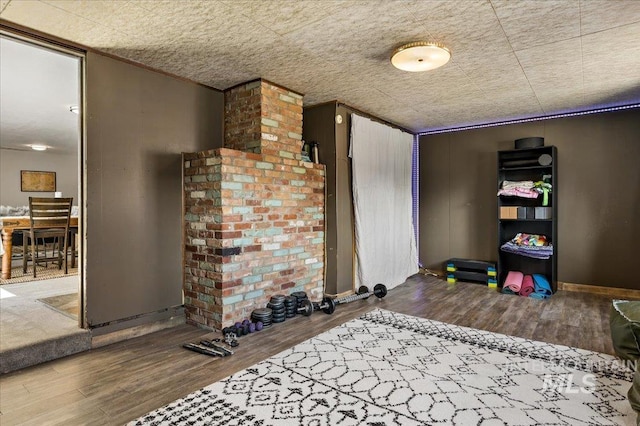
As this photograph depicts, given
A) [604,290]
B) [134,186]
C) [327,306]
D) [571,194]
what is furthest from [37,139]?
[604,290]

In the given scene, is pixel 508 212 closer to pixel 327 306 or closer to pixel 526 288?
pixel 526 288

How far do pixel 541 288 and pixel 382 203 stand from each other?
2.39 meters

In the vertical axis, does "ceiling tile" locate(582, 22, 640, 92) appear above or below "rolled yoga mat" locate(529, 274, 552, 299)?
above

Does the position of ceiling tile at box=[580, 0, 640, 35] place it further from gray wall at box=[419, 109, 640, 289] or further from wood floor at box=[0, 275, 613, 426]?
gray wall at box=[419, 109, 640, 289]

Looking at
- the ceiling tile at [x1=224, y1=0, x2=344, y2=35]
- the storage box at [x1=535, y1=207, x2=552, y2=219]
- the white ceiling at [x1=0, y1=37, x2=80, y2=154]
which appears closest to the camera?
→ the ceiling tile at [x1=224, y1=0, x2=344, y2=35]

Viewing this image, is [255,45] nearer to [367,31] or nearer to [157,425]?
[367,31]

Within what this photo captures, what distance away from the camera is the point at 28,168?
9.28 meters

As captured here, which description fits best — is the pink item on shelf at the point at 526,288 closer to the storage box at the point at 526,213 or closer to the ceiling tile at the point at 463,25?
the storage box at the point at 526,213

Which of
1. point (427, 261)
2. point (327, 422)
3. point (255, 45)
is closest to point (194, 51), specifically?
point (255, 45)

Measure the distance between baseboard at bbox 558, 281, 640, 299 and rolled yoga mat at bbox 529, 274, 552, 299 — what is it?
0.39m

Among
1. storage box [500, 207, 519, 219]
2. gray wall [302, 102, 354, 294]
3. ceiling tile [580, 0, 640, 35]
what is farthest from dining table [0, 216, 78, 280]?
storage box [500, 207, 519, 219]

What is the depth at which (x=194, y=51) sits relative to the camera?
305 cm

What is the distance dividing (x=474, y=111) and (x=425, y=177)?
1.60 m

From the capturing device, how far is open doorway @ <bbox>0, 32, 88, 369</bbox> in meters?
2.96
